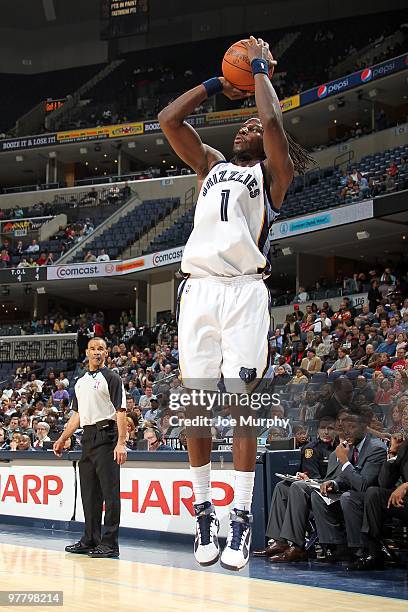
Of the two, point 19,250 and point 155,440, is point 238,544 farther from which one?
point 19,250

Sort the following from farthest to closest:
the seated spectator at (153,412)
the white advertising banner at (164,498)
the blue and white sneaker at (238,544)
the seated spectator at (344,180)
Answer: the seated spectator at (344,180), the seated spectator at (153,412), the white advertising banner at (164,498), the blue and white sneaker at (238,544)

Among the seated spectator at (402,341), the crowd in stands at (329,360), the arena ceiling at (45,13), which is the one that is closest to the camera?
the crowd in stands at (329,360)

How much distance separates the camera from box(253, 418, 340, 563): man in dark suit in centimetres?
722

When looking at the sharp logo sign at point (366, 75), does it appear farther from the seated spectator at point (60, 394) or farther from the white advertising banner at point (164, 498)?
the white advertising banner at point (164, 498)

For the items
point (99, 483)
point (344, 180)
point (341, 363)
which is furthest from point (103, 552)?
point (344, 180)

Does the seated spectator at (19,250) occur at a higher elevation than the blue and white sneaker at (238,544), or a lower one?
higher

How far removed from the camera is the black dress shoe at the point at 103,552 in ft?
24.8

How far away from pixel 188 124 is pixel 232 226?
1.81ft

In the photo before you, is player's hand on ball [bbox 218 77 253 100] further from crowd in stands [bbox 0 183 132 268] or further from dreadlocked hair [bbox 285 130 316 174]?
crowd in stands [bbox 0 183 132 268]

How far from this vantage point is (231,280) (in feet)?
11.7

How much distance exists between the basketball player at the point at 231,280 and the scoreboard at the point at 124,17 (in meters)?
32.1

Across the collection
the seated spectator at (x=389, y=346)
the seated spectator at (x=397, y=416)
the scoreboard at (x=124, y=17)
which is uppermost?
the scoreboard at (x=124, y=17)

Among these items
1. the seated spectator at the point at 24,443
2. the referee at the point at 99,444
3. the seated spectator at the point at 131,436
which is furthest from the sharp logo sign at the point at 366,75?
the referee at the point at 99,444

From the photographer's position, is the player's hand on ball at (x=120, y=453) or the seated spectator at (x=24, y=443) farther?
the seated spectator at (x=24, y=443)
